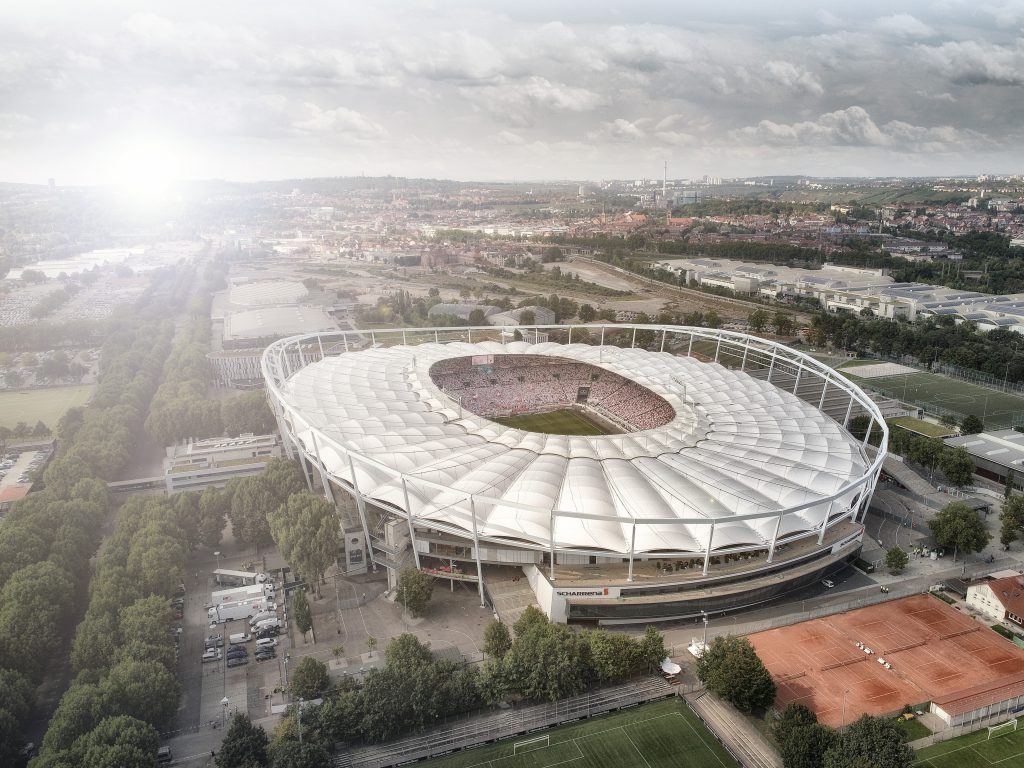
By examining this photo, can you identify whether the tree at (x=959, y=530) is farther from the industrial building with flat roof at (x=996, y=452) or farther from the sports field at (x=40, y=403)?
the sports field at (x=40, y=403)

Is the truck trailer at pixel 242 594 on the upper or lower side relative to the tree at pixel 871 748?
lower

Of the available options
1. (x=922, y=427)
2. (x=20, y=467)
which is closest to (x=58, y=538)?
(x=20, y=467)

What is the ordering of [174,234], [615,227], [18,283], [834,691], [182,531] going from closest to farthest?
[834,691]
[182,531]
[18,283]
[174,234]
[615,227]

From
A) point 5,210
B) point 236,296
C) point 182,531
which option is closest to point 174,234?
point 236,296

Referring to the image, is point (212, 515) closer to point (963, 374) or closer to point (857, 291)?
point (963, 374)

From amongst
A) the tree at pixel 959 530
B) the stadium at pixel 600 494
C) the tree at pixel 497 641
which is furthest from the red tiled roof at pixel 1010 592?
the tree at pixel 497 641

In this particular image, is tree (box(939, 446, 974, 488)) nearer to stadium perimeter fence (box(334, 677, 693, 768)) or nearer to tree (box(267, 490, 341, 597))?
stadium perimeter fence (box(334, 677, 693, 768))

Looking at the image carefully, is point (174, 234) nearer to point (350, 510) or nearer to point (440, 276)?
point (440, 276)
